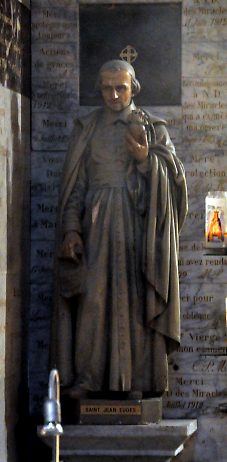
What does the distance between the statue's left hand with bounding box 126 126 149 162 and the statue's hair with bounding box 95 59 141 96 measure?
1.33ft

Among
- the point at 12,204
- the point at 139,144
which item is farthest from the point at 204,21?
the point at 12,204

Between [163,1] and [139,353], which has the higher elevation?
[163,1]

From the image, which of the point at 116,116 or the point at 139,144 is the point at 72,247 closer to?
the point at 139,144

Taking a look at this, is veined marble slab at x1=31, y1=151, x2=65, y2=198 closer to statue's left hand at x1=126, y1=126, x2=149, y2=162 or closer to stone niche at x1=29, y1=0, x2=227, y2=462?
stone niche at x1=29, y1=0, x2=227, y2=462

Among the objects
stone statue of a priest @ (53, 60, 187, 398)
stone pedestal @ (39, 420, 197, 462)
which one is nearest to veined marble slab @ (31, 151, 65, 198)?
stone statue of a priest @ (53, 60, 187, 398)

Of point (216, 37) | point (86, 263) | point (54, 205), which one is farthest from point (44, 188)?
point (216, 37)

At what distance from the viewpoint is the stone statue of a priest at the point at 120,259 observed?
8320mm

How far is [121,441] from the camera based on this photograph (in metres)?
8.20

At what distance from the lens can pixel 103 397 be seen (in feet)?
27.5

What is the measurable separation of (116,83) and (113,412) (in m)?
1.86

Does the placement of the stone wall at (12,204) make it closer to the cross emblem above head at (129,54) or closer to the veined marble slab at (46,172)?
the veined marble slab at (46,172)

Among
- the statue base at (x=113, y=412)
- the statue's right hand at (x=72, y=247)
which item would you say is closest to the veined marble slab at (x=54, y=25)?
the statue's right hand at (x=72, y=247)

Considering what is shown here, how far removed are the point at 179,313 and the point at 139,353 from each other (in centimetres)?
33

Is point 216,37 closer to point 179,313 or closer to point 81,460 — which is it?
point 179,313
